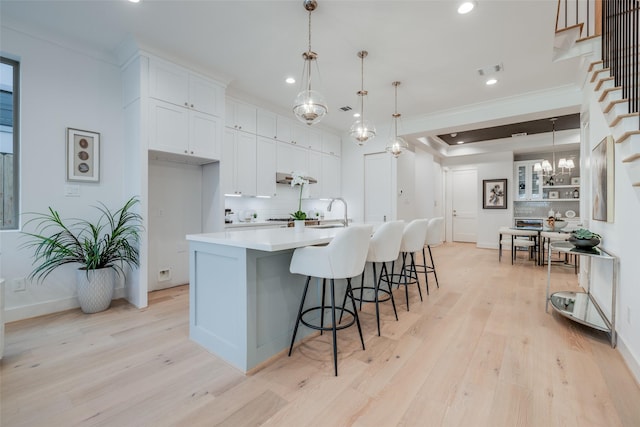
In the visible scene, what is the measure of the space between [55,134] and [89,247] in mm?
1223

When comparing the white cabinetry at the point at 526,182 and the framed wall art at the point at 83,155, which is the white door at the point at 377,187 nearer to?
the white cabinetry at the point at 526,182

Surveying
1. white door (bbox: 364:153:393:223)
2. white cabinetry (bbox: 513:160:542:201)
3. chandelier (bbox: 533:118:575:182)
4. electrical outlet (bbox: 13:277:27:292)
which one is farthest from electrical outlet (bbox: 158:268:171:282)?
white cabinetry (bbox: 513:160:542:201)

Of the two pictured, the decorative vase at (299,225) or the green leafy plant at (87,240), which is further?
the green leafy plant at (87,240)

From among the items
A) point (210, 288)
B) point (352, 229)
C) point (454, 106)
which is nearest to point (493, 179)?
point (454, 106)

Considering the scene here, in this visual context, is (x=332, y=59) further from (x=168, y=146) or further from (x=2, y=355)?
(x=2, y=355)

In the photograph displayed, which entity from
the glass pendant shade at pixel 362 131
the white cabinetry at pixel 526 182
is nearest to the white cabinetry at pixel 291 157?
the glass pendant shade at pixel 362 131

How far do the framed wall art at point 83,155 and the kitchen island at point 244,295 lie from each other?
1888 millimetres

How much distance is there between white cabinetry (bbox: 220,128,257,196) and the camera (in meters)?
4.19

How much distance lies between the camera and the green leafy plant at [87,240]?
2852 millimetres

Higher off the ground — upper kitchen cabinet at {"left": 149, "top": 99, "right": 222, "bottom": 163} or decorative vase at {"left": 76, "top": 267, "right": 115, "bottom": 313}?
upper kitchen cabinet at {"left": 149, "top": 99, "right": 222, "bottom": 163}

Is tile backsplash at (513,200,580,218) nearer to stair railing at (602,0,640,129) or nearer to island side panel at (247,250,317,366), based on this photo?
stair railing at (602,0,640,129)

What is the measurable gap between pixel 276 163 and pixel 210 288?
10.4ft

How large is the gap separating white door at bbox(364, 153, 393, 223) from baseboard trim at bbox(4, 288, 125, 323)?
4.89m

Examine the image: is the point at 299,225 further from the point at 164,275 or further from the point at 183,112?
the point at 164,275
